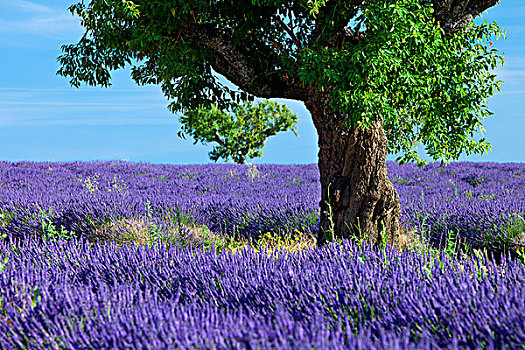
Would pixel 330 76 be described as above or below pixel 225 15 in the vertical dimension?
below

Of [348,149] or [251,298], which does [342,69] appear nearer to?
[348,149]

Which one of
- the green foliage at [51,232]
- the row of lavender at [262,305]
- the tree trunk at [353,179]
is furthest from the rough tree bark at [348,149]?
the green foliage at [51,232]

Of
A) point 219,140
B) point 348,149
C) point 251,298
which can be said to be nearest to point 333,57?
point 348,149

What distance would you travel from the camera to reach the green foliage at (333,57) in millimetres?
4277

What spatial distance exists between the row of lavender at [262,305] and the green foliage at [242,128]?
22821 mm

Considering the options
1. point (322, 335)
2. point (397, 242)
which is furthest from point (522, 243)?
point (322, 335)

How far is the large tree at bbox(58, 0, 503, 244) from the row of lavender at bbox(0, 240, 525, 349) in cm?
182

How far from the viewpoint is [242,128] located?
88.4 ft

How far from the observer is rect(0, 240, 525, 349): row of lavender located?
6.45ft

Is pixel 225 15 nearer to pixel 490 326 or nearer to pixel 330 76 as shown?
pixel 330 76

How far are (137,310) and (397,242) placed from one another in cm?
414

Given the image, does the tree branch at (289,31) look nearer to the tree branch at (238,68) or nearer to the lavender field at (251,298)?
the tree branch at (238,68)

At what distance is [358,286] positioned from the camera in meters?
2.60

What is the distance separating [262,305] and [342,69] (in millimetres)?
2550
